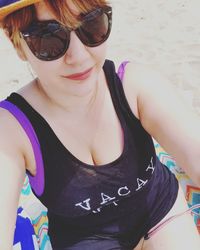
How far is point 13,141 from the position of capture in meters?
1.12

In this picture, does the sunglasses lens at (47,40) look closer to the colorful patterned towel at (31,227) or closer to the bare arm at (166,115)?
the bare arm at (166,115)

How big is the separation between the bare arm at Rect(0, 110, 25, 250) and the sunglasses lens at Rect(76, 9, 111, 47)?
1.03 ft

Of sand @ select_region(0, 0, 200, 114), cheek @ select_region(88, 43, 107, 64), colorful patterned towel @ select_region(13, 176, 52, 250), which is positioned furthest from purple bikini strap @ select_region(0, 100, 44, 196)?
sand @ select_region(0, 0, 200, 114)

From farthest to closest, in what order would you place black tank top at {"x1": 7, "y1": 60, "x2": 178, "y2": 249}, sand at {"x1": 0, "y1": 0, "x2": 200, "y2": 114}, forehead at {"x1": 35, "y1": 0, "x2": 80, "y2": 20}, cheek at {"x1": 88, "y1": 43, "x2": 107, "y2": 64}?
sand at {"x1": 0, "y1": 0, "x2": 200, "y2": 114} < black tank top at {"x1": 7, "y1": 60, "x2": 178, "y2": 249} < cheek at {"x1": 88, "y1": 43, "x2": 107, "y2": 64} < forehead at {"x1": 35, "y1": 0, "x2": 80, "y2": 20}

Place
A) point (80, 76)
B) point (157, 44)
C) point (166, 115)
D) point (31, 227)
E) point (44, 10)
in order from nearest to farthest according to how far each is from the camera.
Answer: point (44, 10) < point (80, 76) < point (166, 115) < point (31, 227) < point (157, 44)

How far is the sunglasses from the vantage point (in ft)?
3.22

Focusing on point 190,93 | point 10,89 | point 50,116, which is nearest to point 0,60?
point 10,89

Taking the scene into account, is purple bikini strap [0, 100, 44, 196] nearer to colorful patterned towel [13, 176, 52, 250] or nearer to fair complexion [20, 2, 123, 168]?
fair complexion [20, 2, 123, 168]

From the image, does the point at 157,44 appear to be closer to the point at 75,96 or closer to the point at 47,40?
the point at 75,96

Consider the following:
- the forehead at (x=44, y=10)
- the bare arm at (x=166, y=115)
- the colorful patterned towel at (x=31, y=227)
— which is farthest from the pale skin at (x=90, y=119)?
the colorful patterned towel at (x=31, y=227)

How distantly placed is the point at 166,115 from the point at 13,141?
446mm

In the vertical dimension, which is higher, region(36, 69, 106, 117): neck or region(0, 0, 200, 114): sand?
region(36, 69, 106, 117): neck

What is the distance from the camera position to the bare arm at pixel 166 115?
120 centimetres

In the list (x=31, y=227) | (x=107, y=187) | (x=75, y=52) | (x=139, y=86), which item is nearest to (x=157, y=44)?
(x=31, y=227)
